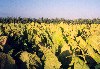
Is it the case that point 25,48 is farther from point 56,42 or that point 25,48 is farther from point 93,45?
point 93,45

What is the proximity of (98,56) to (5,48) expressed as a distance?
1128 mm

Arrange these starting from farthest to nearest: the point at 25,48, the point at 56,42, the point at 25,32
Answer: the point at 25,32, the point at 25,48, the point at 56,42

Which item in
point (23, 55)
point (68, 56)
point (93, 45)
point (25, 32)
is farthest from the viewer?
point (25, 32)

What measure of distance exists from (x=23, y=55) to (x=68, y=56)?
0.71 m

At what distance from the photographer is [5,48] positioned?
9.28 ft

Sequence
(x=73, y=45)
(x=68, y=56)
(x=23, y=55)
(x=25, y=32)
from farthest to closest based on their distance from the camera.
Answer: (x=25, y=32)
(x=73, y=45)
(x=68, y=56)
(x=23, y=55)

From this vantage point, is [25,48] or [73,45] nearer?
[73,45]

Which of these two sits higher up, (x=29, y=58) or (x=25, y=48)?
(x=29, y=58)

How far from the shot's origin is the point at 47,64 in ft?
7.68

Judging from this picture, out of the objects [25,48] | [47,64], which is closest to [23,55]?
[47,64]

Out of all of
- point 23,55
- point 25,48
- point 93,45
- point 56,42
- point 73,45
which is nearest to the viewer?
point 23,55

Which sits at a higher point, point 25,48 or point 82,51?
point 82,51

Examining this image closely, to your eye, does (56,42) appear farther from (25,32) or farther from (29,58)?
(25,32)

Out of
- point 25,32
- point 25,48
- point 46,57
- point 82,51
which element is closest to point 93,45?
point 82,51
